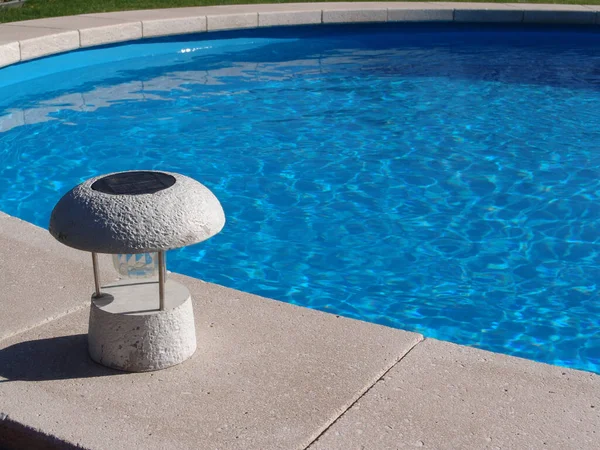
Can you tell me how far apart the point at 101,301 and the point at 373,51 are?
867cm

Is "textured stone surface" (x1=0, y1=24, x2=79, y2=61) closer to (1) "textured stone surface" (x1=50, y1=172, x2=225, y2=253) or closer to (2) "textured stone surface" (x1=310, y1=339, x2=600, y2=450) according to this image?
(1) "textured stone surface" (x1=50, y1=172, x2=225, y2=253)

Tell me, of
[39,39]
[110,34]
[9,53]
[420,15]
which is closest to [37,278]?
[9,53]

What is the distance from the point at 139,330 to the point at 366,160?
13.6 ft

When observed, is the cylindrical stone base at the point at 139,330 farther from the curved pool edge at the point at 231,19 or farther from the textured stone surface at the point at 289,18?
the textured stone surface at the point at 289,18

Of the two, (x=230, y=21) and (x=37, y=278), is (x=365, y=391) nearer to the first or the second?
(x=37, y=278)

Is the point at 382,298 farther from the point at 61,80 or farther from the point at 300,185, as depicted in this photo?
the point at 61,80

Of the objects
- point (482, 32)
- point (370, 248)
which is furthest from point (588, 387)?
point (482, 32)

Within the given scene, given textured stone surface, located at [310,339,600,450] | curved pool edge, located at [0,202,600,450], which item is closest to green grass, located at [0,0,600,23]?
curved pool edge, located at [0,202,600,450]

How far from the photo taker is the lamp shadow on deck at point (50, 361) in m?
2.91

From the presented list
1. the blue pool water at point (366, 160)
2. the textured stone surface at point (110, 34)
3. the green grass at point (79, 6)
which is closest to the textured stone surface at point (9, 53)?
the blue pool water at point (366, 160)

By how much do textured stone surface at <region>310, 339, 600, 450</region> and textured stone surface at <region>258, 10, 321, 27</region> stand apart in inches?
331

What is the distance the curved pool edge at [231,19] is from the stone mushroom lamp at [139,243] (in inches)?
249

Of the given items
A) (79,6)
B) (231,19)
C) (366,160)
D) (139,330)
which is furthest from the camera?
(79,6)

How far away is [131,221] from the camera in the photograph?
2.64 metres
